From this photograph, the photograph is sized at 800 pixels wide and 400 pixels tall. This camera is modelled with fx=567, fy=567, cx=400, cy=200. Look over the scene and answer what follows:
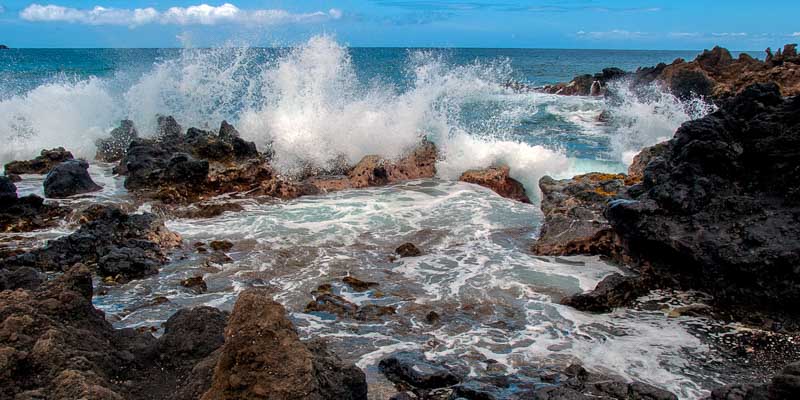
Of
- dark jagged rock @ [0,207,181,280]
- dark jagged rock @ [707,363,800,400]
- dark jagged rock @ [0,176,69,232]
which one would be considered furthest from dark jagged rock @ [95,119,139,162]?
dark jagged rock @ [707,363,800,400]

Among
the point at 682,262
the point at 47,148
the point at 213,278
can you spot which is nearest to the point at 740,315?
the point at 682,262

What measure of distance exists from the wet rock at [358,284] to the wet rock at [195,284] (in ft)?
5.35

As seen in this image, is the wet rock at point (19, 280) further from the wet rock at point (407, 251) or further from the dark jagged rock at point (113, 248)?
the wet rock at point (407, 251)

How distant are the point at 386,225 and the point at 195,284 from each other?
372 cm

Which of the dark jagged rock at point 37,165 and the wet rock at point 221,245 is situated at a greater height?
the dark jagged rock at point 37,165

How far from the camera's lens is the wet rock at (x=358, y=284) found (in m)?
6.74

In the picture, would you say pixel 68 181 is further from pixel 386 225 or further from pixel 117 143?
pixel 386 225

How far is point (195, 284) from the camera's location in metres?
6.61

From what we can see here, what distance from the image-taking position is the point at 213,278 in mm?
6949

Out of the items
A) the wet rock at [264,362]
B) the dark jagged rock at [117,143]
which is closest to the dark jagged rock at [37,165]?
the dark jagged rock at [117,143]

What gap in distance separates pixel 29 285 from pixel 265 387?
3606mm

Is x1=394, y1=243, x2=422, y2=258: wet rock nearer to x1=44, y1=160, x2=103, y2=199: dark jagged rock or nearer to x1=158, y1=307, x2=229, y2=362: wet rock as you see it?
x1=158, y1=307, x2=229, y2=362: wet rock

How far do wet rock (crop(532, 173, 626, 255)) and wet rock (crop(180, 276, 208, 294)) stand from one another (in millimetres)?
4542

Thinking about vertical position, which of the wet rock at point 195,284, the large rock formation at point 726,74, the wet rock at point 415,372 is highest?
the large rock formation at point 726,74
